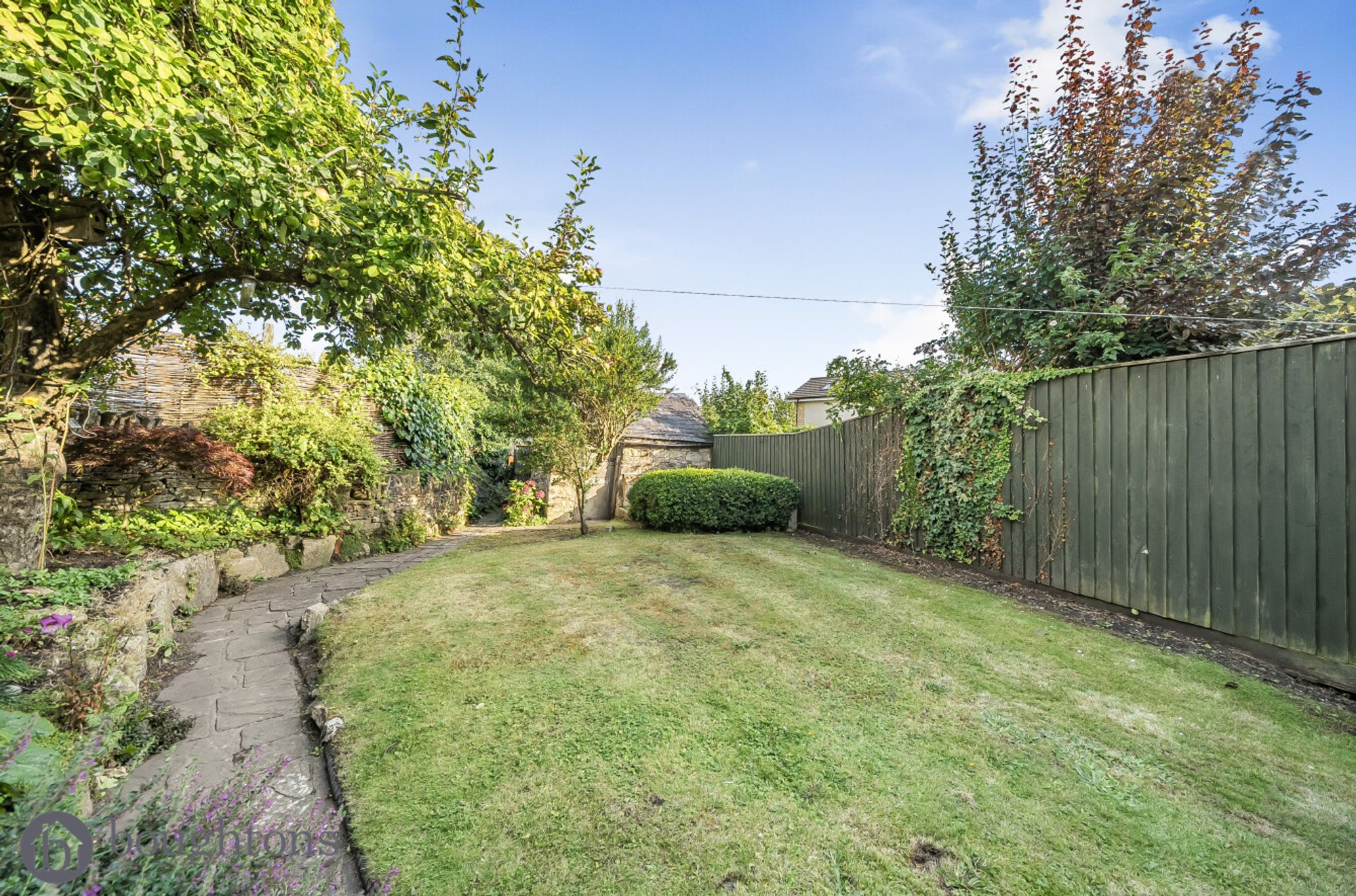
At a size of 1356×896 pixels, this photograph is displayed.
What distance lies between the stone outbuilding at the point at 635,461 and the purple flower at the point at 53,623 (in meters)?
8.37

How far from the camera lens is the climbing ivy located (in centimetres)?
538

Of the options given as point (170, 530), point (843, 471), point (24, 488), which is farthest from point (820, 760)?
point (843, 471)

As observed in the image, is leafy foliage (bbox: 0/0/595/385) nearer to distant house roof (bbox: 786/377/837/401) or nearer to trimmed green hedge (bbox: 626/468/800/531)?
trimmed green hedge (bbox: 626/468/800/531)

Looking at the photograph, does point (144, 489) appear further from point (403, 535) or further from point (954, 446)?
point (954, 446)

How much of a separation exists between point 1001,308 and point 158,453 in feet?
30.6

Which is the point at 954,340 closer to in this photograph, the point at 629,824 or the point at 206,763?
the point at 629,824

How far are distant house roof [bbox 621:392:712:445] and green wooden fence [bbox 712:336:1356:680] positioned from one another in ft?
28.5

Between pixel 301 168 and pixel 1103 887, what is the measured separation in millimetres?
4274

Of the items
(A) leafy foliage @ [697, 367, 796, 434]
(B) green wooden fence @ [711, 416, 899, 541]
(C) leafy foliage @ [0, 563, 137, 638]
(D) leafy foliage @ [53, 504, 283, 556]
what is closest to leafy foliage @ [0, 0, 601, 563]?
(C) leafy foliage @ [0, 563, 137, 638]

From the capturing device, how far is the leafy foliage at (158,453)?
16.9 feet

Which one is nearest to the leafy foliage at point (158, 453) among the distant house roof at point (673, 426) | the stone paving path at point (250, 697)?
the stone paving path at point (250, 697)

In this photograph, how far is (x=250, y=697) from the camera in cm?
295

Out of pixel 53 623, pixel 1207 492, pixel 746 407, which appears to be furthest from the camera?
pixel 746 407

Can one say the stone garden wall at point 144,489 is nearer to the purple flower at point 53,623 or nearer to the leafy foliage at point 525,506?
the purple flower at point 53,623
